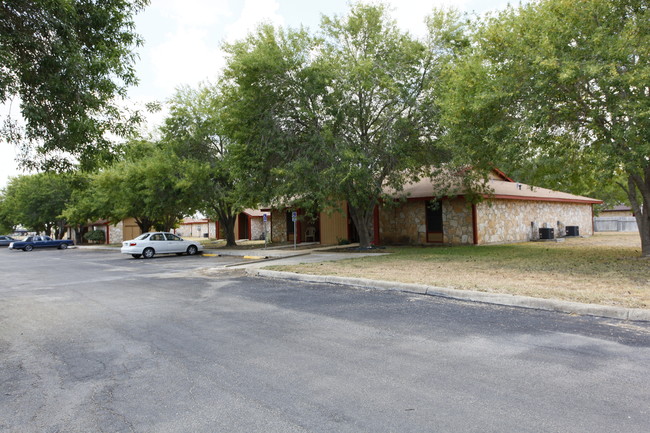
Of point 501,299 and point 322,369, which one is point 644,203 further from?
point 322,369

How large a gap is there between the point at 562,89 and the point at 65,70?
12.8 meters

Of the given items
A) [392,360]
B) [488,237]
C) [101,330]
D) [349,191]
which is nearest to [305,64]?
[349,191]

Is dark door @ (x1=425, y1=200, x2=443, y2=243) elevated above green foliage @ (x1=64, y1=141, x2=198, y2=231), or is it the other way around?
green foliage @ (x1=64, y1=141, x2=198, y2=231)

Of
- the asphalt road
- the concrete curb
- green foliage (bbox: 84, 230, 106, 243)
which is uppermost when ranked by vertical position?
green foliage (bbox: 84, 230, 106, 243)

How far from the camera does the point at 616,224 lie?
41.9 m

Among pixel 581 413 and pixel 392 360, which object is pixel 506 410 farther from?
pixel 392 360

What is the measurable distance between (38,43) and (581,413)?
1028 cm

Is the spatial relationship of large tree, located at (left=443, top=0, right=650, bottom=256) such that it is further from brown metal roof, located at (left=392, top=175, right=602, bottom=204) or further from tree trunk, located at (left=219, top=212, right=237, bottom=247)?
tree trunk, located at (left=219, top=212, right=237, bottom=247)

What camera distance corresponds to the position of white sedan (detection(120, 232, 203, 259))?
80.4 feet

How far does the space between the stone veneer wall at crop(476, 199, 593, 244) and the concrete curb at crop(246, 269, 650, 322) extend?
44.1ft

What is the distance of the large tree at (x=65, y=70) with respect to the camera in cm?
802

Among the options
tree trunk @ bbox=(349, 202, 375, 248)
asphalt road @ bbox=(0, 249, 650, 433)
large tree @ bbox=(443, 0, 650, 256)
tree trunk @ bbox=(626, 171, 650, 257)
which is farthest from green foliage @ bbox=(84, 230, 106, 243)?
tree trunk @ bbox=(626, 171, 650, 257)

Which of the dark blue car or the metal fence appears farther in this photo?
the dark blue car

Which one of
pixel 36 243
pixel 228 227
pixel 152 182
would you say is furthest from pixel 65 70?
pixel 36 243
